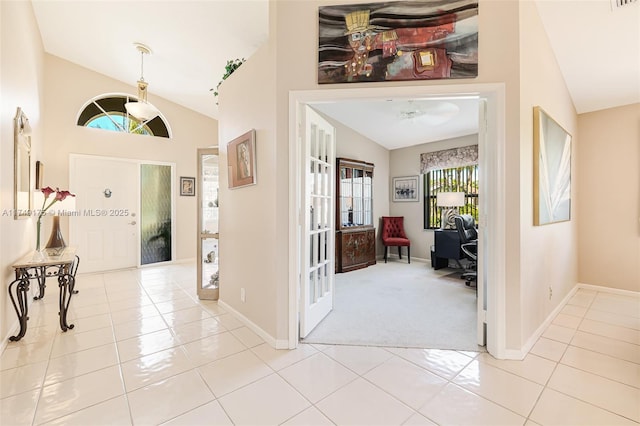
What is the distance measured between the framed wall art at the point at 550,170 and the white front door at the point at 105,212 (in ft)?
20.0

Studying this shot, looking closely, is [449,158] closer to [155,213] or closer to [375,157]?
[375,157]

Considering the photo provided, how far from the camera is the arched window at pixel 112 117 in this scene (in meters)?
4.88

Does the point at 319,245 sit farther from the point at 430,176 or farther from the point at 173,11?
the point at 430,176

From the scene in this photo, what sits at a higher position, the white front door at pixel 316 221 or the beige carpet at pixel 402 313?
the white front door at pixel 316 221

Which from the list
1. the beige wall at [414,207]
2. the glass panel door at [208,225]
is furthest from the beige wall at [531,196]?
the glass panel door at [208,225]

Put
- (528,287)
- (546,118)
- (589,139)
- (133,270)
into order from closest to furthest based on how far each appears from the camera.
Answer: (528,287), (546,118), (589,139), (133,270)

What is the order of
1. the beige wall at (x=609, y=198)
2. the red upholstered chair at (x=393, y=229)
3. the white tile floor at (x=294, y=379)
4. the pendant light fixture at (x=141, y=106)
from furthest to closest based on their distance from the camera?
the red upholstered chair at (x=393, y=229)
the pendant light fixture at (x=141, y=106)
the beige wall at (x=609, y=198)
the white tile floor at (x=294, y=379)

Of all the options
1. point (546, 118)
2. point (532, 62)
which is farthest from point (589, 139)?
point (532, 62)

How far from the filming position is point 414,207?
238 inches

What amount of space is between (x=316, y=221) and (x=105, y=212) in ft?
14.6

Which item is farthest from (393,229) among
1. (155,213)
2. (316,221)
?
(155,213)

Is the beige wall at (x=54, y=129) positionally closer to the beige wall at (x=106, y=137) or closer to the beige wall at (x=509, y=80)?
the beige wall at (x=106, y=137)

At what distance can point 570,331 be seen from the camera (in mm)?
2498

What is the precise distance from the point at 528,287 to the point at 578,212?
2.49 m
